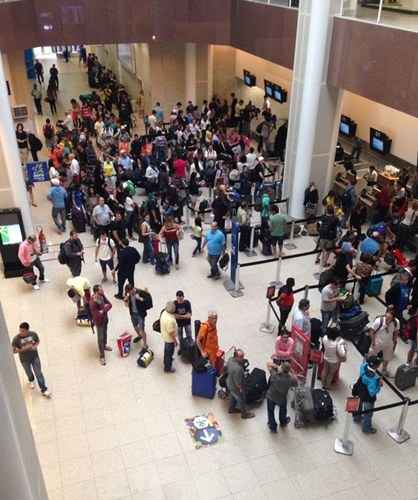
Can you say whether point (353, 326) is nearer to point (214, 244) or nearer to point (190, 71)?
point (214, 244)

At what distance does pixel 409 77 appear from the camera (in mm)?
10227

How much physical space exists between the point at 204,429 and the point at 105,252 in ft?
15.2

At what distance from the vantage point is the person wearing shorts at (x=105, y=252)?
35.1ft

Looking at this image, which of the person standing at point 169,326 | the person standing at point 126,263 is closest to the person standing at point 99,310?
the person standing at point 169,326

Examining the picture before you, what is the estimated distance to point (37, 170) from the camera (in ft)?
42.0

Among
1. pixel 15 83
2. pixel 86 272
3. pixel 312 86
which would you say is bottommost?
pixel 86 272

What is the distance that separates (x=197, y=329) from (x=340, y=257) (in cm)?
339

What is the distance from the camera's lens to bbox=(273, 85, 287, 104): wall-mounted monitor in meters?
19.4

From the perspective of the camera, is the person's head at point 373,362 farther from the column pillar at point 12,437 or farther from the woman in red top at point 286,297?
the column pillar at point 12,437

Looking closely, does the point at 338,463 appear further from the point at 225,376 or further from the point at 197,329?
the point at 197,329

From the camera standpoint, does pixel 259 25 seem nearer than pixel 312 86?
No

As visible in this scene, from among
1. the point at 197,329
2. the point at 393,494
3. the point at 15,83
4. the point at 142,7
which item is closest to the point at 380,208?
the point at 197,329

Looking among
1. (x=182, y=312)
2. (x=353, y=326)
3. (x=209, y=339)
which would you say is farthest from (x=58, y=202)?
(x=353, y=326)

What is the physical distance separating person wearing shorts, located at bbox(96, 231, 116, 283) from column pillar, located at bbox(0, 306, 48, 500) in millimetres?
6589
